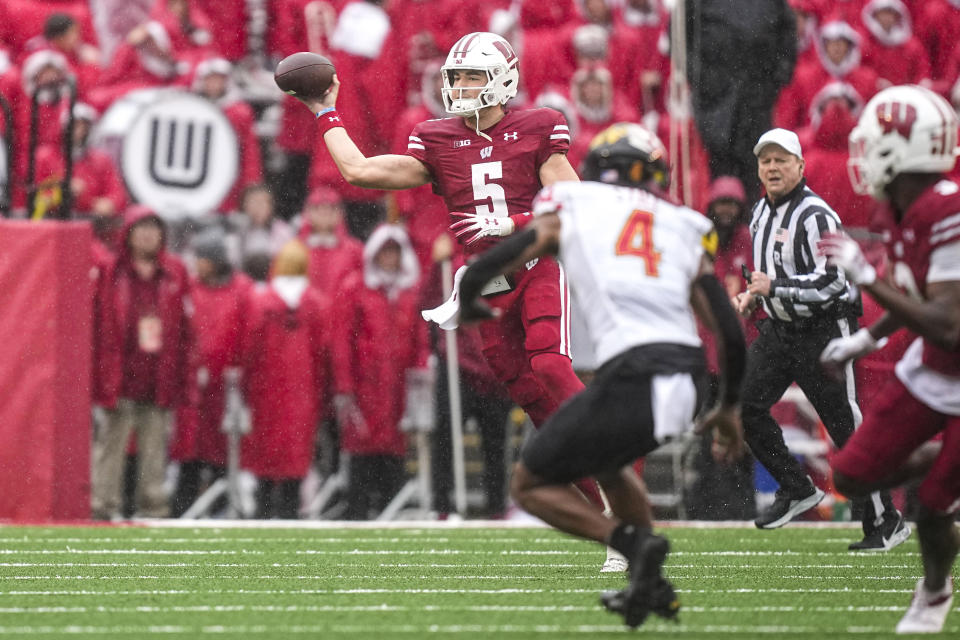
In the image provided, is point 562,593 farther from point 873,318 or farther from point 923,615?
point 873,318

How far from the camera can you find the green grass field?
16.2 feet

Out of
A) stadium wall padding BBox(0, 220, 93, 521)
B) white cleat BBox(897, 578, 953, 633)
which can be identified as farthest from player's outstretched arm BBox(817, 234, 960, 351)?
stadium wall padding BBox(0, 220, 93, 521)

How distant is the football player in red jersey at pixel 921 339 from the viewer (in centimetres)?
476

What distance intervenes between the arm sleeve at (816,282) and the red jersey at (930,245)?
238 centimetres

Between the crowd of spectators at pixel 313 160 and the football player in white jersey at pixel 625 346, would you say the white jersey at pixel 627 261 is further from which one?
the crowd of spectators at pixel 313 160

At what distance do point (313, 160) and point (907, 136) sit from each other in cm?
717

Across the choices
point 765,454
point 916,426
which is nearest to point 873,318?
point 765,454

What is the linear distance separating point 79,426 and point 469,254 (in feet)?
11.2

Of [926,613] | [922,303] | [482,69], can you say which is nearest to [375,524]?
[482,69]

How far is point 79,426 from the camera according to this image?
9.48 m

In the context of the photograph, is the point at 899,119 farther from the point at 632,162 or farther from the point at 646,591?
the point at 646,591

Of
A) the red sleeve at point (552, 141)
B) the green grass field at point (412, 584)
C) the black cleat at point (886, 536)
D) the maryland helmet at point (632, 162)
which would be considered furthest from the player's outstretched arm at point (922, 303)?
the black cleat at point (886, 536)

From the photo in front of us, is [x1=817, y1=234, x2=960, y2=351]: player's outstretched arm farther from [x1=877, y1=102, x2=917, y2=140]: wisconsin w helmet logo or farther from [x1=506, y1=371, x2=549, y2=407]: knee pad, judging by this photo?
[x1=506, y1=371, x2=549, y2=407]: knee pad

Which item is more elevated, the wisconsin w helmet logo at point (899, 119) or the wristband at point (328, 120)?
the wristband at point (328, 120)
